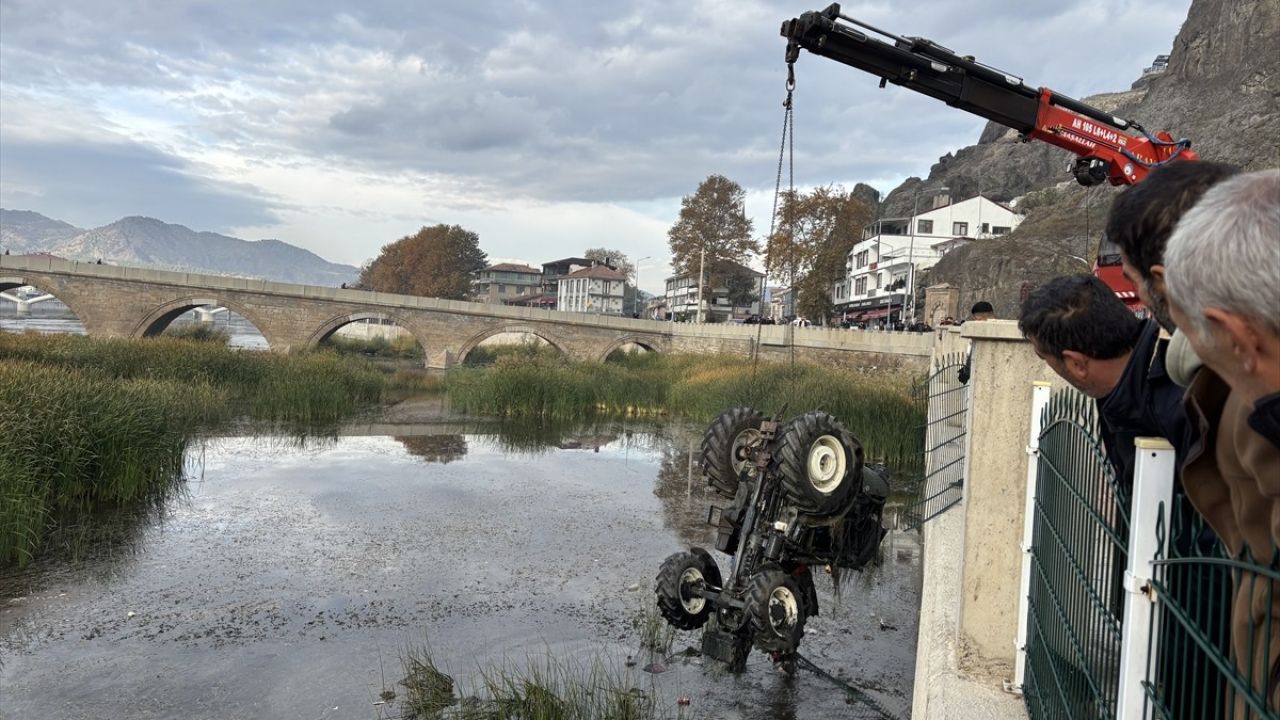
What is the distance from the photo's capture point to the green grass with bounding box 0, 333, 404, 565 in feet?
23.5

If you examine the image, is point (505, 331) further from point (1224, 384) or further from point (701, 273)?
point (1224, 384)

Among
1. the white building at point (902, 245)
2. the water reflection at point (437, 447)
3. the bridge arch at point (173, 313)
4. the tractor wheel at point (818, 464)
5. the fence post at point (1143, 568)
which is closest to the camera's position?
the fence post at point (1143, 568)

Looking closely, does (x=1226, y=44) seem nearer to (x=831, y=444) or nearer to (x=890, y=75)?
(x=890, y=75)

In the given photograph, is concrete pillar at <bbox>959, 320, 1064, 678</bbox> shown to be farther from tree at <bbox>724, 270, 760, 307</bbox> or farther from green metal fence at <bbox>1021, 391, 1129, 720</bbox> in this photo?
tree at <bbox>724, 270, 760, 307</bbox>

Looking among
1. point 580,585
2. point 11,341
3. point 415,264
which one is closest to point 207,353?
point 11,341

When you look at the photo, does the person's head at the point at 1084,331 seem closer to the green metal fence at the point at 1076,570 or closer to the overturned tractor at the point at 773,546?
the green metal fence at the point at 1076,570

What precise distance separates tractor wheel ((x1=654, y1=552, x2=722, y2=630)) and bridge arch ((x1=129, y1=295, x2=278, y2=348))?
28567 mm

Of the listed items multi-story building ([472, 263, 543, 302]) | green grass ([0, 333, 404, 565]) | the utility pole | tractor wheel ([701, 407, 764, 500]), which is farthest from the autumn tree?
multi-story building ([472, 263, 543, 302])

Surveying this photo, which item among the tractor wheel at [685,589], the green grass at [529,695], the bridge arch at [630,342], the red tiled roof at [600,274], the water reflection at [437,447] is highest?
the red tiled roof at [600,274]

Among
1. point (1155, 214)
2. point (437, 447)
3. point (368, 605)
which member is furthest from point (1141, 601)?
point (437, 447)

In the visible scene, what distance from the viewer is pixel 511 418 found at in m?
16.8

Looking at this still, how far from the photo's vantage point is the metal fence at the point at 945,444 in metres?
5.11

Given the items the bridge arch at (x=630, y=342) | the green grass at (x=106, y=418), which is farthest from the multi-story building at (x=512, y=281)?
the green grass at (x=106, y=418)

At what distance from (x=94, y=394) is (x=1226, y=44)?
43.1 m
